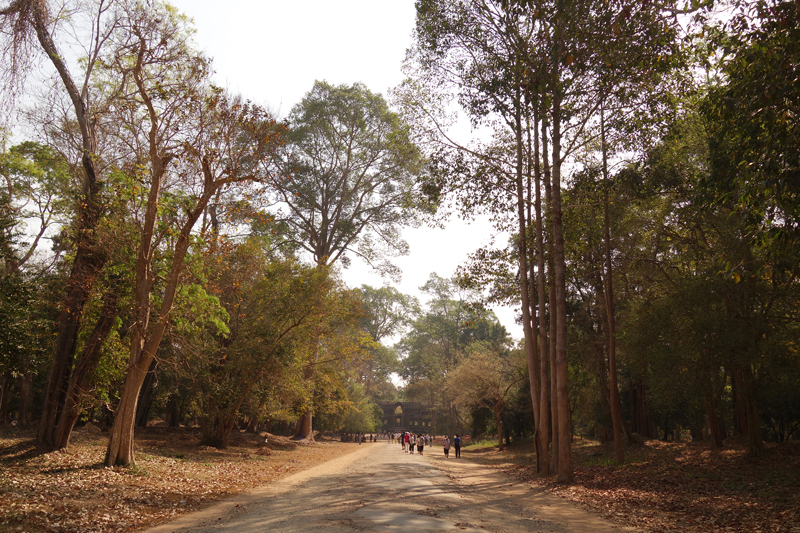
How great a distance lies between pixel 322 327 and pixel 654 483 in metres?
13.9

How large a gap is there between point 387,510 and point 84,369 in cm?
893

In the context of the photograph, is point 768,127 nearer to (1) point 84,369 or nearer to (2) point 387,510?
(2) point 387,510

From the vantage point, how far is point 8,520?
20.8 feet

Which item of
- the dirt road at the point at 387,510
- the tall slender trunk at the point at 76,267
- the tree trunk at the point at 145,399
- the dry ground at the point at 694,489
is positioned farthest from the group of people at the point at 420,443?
the tall slender trunk at the point at 76,267

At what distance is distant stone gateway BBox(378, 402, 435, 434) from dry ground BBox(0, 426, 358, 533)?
157 feet

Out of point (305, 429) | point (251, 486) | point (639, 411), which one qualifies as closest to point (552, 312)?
point (251, 486)

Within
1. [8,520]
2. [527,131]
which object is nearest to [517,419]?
[527,131]

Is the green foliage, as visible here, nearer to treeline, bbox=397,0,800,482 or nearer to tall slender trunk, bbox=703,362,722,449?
treeline, bbox=397,0,800,482

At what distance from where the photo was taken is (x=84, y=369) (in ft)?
40.0

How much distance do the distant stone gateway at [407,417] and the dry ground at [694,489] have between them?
46.2 metres

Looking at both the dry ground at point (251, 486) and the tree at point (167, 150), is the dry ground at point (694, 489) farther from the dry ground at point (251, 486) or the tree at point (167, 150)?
the tree at point (167, 150)

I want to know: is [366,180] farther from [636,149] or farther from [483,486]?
[483,486]

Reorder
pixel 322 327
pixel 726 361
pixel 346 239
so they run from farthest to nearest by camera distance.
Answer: pixel 346 239
pixel 322 327
pixel 726 361

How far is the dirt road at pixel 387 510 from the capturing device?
7.11 metres
